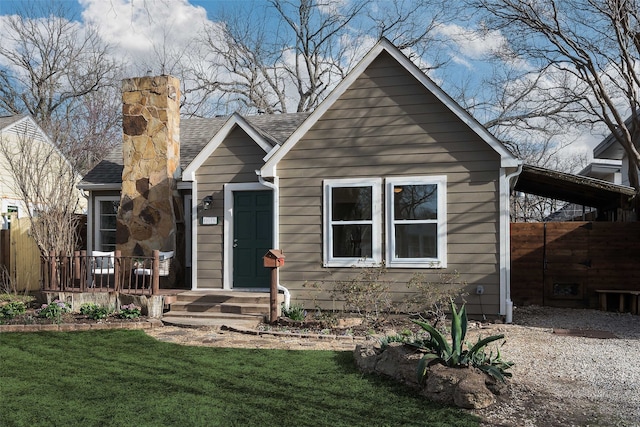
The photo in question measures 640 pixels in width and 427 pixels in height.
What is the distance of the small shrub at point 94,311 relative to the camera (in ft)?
31.0

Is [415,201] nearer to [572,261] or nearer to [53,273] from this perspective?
[572,261]

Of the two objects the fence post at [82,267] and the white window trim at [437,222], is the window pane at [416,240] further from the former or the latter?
the fence post at [82,267]

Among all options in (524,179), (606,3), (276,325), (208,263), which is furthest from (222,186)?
(606,3)

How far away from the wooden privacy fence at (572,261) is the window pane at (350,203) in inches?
159

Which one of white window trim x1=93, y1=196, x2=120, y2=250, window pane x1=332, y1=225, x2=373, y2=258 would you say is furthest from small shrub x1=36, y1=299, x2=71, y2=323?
window pane x1=332, y1=225, x2=373, y2=258

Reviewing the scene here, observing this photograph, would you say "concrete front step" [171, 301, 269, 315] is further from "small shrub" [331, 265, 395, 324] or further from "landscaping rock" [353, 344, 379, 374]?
"landscaping rock" [353, 344, 379, 374]

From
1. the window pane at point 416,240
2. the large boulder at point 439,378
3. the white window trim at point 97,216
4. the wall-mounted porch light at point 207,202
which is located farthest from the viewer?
the white window trim at point 97,216

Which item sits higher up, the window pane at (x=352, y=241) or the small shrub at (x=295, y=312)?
the window pane at (x=352, y=241)

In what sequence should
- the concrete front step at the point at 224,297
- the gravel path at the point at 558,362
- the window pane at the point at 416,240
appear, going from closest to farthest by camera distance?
the gravel path at the point at 558,362 < the window pane at the point at 416,240 < the concrete front step at the point at 224,297

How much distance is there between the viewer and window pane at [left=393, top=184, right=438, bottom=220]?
383 inches

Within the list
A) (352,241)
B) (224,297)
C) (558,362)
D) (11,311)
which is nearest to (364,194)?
(352,241)

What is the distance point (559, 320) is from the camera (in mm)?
10016

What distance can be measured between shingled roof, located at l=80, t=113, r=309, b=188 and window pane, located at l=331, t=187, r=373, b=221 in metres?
3.18

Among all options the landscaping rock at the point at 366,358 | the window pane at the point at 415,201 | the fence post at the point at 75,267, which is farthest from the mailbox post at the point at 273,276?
the fence post at the point at 75,267
